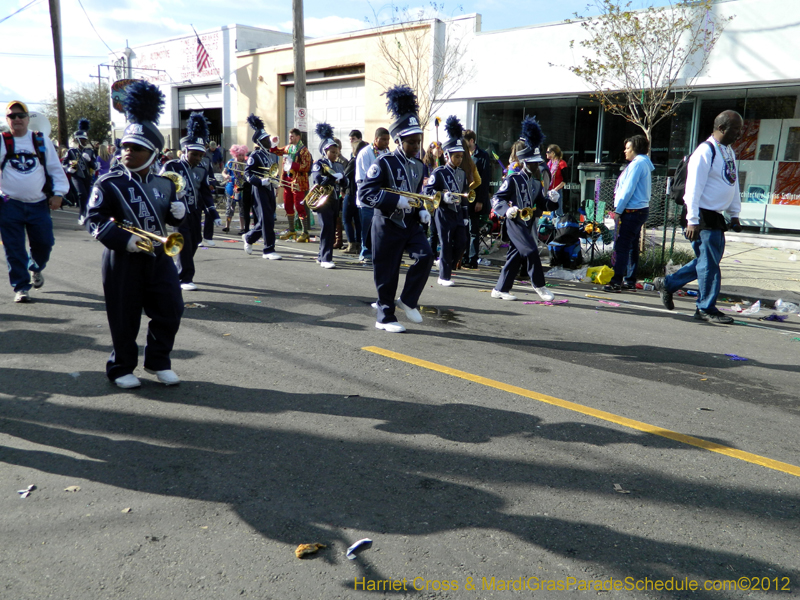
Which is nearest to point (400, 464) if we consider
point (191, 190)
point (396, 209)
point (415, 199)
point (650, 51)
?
point (396, 209)

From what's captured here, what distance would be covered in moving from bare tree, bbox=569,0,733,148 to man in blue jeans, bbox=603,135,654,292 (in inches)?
127

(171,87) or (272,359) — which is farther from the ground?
(171,87)

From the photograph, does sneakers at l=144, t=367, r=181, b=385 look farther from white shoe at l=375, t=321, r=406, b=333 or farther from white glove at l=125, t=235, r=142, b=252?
white shoe at l=375, t=321, r=406, b=333

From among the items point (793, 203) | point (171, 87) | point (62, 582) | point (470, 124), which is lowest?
point (62, 582)

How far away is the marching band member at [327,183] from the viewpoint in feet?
35.4

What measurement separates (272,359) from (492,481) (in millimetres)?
2699

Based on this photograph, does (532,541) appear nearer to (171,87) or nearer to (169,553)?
(169,553)

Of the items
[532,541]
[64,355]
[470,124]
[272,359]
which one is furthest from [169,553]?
[470,124]

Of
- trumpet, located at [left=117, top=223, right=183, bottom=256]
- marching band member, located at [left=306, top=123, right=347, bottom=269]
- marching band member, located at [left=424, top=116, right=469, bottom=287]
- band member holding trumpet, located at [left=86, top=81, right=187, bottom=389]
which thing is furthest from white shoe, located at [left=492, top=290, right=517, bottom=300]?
trumpet, located at [left=117, top=223, right=183, bottom=256]

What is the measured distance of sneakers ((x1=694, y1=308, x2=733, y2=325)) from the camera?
→ 7.49 m

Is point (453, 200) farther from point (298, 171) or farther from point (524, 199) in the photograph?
point (298, 171)

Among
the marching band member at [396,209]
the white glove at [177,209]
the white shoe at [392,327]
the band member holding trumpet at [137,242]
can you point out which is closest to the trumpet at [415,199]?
the marching band member at [396,209]

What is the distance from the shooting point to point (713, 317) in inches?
297

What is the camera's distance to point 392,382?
5.06 m
